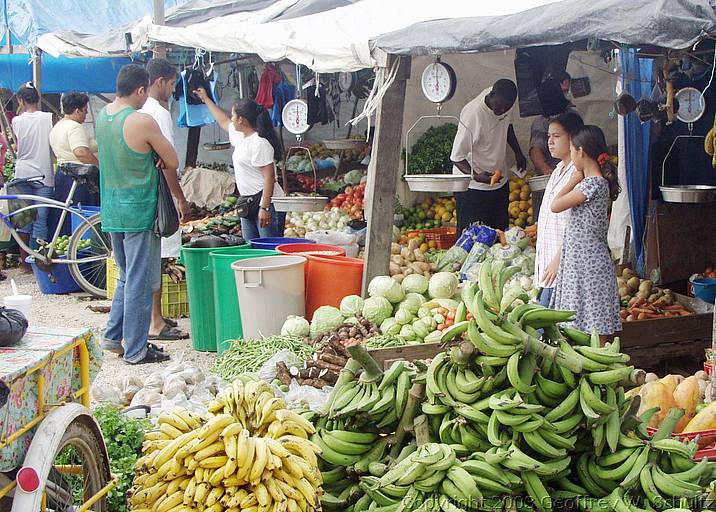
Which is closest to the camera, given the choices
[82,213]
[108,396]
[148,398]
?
[148,398]

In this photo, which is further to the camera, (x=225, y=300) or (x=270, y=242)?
(x=270, y=242)

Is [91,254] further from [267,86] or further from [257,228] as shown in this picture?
[267,86]

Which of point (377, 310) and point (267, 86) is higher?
point (267, 86)

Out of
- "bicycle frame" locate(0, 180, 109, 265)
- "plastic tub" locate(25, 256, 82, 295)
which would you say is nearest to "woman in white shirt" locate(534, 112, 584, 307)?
"bicycle frame" locate(0, 180, 109, 265)

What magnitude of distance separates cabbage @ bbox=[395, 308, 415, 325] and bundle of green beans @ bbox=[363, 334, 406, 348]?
26 cm

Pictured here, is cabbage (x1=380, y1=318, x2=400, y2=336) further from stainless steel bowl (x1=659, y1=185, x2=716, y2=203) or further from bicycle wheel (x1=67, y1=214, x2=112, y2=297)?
bicycle wheel (x1=67, y1=214, x2=112, y2=297)

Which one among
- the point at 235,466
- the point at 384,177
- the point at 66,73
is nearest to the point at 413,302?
the point at 384,177

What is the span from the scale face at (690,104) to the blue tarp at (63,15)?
950cm

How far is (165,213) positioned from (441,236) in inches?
149

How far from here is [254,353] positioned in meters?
6.13

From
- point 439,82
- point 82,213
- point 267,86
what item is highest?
point 267,86

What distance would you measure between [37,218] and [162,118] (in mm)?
3110

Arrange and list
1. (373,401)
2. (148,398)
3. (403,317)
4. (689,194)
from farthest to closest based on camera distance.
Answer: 1. (689,194)
2. (403,317)
3. (148,398)
4. (373,401)

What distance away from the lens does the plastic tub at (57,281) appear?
959 cm
